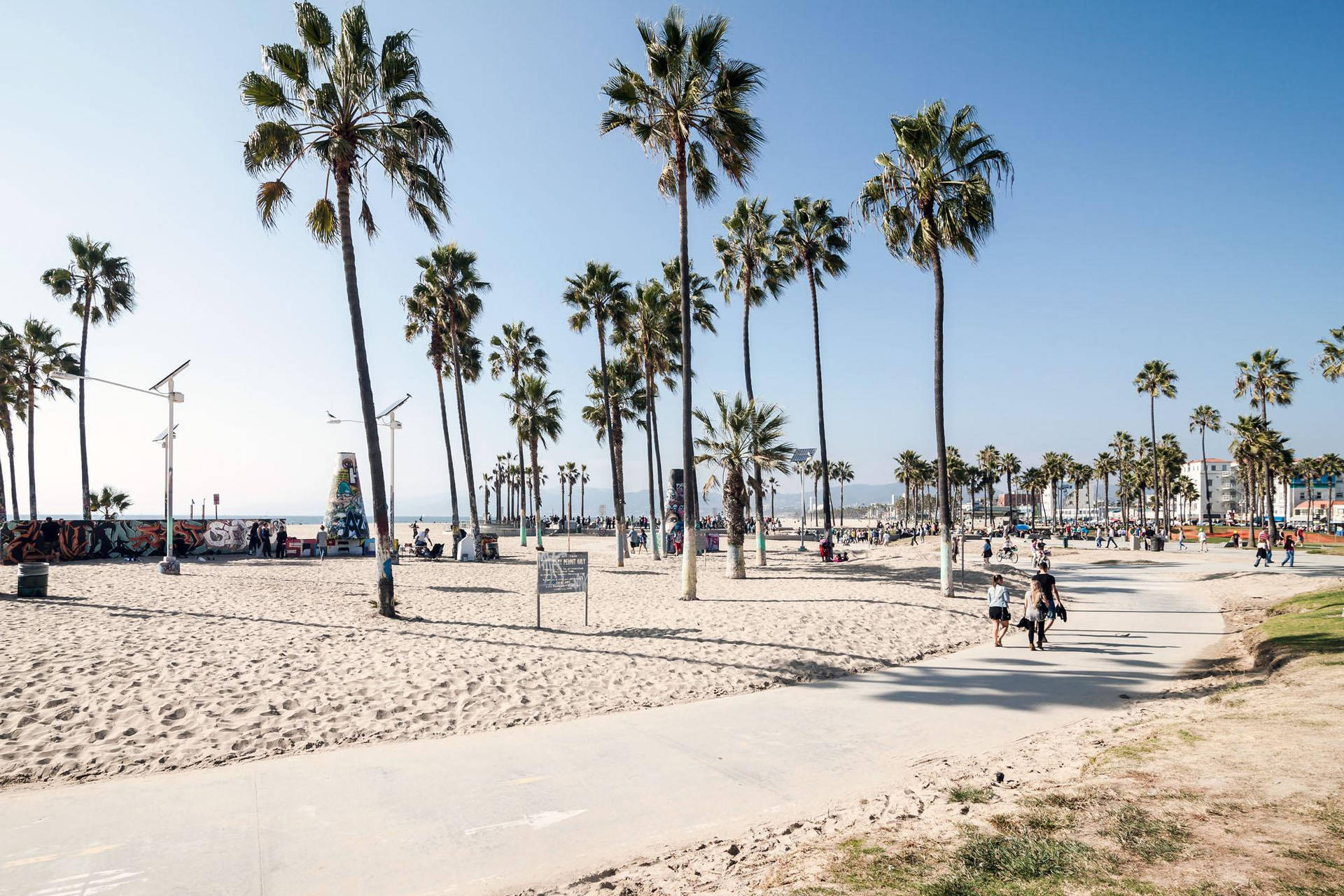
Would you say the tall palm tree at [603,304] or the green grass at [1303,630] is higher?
the tall palm tree at [603,304]

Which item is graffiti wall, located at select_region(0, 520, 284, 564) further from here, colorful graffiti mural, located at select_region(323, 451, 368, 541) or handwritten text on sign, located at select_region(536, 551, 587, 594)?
handwritten text on sign, located at select_region(536, 551, 587, 594)

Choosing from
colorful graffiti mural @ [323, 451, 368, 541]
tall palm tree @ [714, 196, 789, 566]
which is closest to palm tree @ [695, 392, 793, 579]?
tall palm tree @ [714, 196, 789, 566]

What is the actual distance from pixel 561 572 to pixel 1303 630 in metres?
13.6

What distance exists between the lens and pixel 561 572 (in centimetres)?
1316

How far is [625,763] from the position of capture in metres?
6.66

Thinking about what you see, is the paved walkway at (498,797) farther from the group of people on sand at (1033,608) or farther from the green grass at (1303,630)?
the green grass at (1303,630)

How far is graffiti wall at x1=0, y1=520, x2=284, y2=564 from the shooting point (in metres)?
25.1

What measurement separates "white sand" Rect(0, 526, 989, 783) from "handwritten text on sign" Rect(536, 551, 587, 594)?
828mm

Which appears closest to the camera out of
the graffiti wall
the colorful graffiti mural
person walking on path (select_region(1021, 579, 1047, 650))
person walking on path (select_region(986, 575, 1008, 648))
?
person walking on path (select_region(1021, 579, 1047, 650))

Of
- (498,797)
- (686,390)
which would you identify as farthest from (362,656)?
(686,390)

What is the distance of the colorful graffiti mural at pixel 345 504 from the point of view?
3119 centimetres

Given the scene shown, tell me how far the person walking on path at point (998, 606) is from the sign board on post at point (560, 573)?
7.76 m

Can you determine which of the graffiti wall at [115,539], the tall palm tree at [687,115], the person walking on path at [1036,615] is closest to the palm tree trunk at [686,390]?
the tall palm tree at [687,115]

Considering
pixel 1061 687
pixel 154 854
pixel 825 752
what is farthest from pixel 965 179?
pixel 154 854
